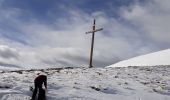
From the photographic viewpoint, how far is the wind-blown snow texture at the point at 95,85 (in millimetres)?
20175

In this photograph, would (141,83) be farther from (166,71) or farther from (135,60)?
(135,60)

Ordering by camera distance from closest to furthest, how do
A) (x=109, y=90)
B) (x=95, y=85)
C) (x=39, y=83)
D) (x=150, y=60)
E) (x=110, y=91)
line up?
(x=39, y=83) < (x=110, y=91) < (x=109, y=90) < (x=95, y=85) < (x=150, y=60)

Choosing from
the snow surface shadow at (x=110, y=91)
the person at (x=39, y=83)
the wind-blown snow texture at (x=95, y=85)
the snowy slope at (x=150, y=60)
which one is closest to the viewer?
the person at (x=39, y=83)

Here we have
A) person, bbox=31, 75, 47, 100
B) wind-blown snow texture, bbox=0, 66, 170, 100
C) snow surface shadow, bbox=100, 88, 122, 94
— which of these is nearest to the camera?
person, bbox=31, 75, 47, 100

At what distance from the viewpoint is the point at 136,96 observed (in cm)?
2219

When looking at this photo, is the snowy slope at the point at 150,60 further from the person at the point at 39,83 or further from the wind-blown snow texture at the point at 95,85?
the person at the point at 39,83

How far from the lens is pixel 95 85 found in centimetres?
2373

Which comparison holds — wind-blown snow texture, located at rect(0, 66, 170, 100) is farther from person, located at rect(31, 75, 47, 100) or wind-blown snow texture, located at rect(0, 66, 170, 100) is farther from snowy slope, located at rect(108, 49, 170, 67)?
snowy slope, located at rect(108, 49, 170, 67)

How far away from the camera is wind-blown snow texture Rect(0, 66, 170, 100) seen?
20175mm

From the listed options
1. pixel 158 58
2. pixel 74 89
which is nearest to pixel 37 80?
pixel 74 89

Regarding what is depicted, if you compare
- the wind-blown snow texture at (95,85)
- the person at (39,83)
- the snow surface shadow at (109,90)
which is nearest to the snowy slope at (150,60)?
the wind-blown snow texture at (95,85)

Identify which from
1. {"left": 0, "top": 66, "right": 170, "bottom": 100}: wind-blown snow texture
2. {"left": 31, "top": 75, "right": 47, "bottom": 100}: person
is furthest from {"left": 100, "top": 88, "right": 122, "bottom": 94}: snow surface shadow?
{"left": 31, "top": 75, "right": 47, "bottom": 100}: person

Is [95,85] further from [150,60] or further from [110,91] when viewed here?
[150,60]

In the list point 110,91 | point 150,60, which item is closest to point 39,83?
point 110,91
